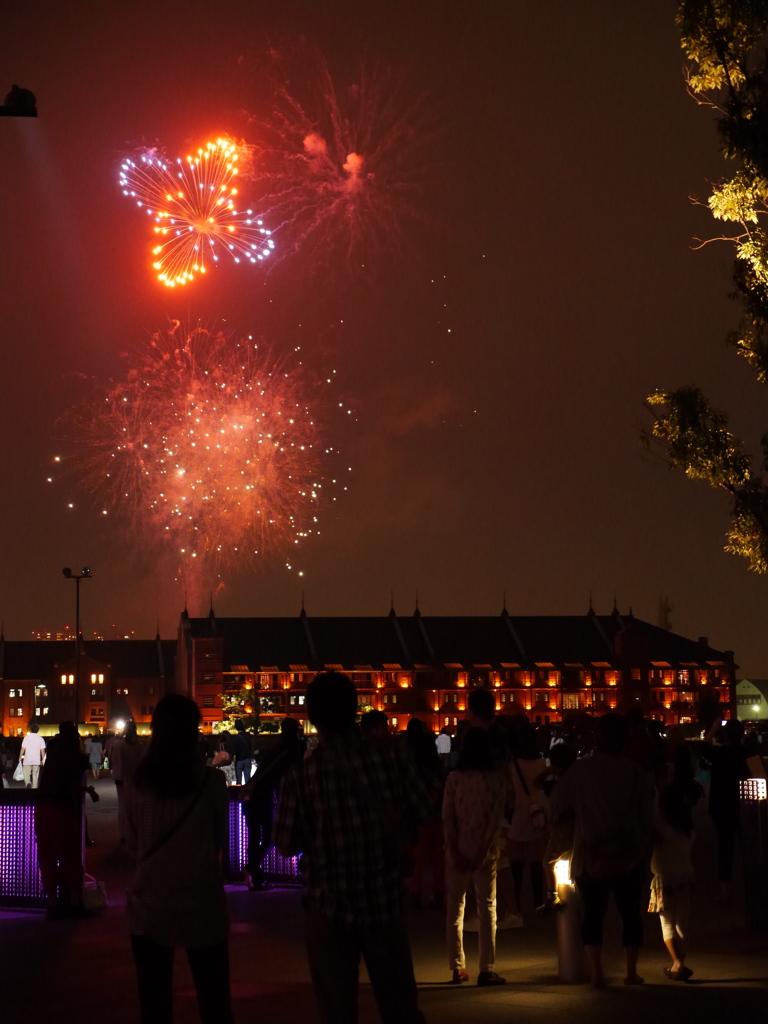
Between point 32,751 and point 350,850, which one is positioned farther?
point 32,751

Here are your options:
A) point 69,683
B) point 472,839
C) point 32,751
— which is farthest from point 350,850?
point 69,683

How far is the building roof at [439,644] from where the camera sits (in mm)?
128875

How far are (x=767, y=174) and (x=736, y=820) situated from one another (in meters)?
8.37

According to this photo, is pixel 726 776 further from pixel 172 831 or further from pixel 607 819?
pixel 172 831

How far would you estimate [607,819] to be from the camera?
8297mm

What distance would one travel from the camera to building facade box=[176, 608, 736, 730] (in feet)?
412

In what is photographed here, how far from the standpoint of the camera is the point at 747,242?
59.0 feet

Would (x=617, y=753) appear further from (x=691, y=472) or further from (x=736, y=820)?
(x=691, y=472)

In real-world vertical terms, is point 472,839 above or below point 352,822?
below

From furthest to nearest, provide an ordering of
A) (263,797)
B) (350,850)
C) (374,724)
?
A: (263,797) → (374,724) → (350,850)

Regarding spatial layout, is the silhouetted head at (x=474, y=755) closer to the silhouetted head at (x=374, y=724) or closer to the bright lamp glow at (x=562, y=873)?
the bright lamp glow at (x=562, y=873)

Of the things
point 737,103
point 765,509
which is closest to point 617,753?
point 765,509

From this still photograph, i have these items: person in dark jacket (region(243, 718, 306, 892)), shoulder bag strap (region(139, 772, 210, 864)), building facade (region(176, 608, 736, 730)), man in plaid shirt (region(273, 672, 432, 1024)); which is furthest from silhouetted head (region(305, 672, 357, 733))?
building facade (region(176, 608, 736, 730))

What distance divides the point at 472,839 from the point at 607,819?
1313 millimetres
